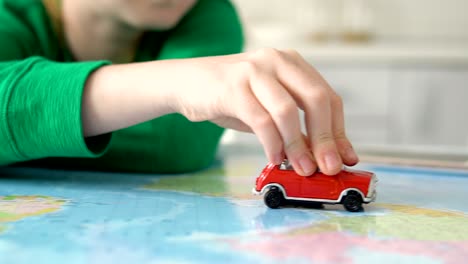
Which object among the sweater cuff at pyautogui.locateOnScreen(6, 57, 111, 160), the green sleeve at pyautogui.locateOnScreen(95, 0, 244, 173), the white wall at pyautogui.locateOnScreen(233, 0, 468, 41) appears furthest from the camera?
the white wall at pyautogui.locateOnScreen(233, 0, 468, 41)

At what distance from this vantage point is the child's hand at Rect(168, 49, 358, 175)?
535mm

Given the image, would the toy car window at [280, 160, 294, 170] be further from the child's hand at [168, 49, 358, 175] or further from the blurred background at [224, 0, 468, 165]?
the blurred background at [224, 0, 468, 165]

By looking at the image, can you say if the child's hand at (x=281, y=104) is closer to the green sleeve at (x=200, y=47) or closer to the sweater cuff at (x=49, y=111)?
the sweater cuff at (x=49, y=111)

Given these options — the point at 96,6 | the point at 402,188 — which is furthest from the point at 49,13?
the point at 402,188

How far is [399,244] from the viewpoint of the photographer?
445 millimetres

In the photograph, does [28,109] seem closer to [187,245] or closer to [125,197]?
[125,197]

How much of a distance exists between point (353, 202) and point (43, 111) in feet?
1.07

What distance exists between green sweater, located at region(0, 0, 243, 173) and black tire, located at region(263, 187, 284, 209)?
214 mm

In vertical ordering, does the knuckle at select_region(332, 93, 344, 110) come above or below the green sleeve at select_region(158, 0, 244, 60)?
below

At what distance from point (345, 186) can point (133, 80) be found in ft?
0.77

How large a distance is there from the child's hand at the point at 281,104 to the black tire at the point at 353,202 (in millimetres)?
25

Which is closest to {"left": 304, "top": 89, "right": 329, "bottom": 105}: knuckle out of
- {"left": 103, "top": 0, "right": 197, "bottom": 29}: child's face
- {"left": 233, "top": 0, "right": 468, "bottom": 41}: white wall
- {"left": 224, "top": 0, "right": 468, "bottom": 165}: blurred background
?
{"left": 103, "top": 0, "right": 197, "bottom": 29}: child's face

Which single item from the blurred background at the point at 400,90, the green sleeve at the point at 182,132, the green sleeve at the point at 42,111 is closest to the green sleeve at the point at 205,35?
the green sleeve at the point at 182,132

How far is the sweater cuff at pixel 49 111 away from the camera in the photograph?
646 mm
